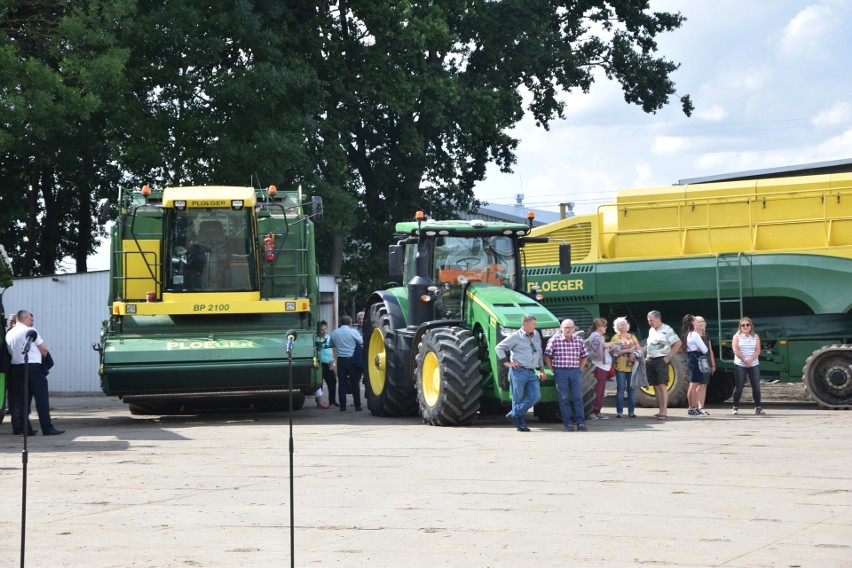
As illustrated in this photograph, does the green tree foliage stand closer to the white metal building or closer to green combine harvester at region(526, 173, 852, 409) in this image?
the white metal building

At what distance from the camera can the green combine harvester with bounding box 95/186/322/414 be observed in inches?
770

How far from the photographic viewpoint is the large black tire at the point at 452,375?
18328 millimetres

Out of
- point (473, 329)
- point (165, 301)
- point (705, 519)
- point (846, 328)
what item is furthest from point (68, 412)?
point (705, 519)

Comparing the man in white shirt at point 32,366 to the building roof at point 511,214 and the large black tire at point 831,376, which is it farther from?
the building roof at point 511,214

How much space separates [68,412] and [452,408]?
31.6 feet

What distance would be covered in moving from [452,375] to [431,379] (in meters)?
1.06

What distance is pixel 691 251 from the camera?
917 inches

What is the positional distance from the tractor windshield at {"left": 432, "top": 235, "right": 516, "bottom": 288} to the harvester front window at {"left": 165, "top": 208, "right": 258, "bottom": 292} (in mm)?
3225

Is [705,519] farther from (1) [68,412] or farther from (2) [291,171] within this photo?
(2) [291,171]

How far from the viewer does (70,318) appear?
3180 centimetres

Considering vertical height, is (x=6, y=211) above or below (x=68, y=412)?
above

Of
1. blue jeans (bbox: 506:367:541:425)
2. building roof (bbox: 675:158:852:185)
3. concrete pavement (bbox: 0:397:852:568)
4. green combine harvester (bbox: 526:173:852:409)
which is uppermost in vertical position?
building roof (bbox: 675:158:852:185)

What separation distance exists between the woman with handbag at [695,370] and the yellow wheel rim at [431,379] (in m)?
4.20

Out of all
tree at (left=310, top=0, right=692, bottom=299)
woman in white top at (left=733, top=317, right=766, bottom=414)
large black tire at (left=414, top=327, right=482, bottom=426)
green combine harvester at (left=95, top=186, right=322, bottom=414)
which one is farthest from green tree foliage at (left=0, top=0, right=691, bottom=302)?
woman in white top at (left=733, top=317, right=766, bottom=414)
